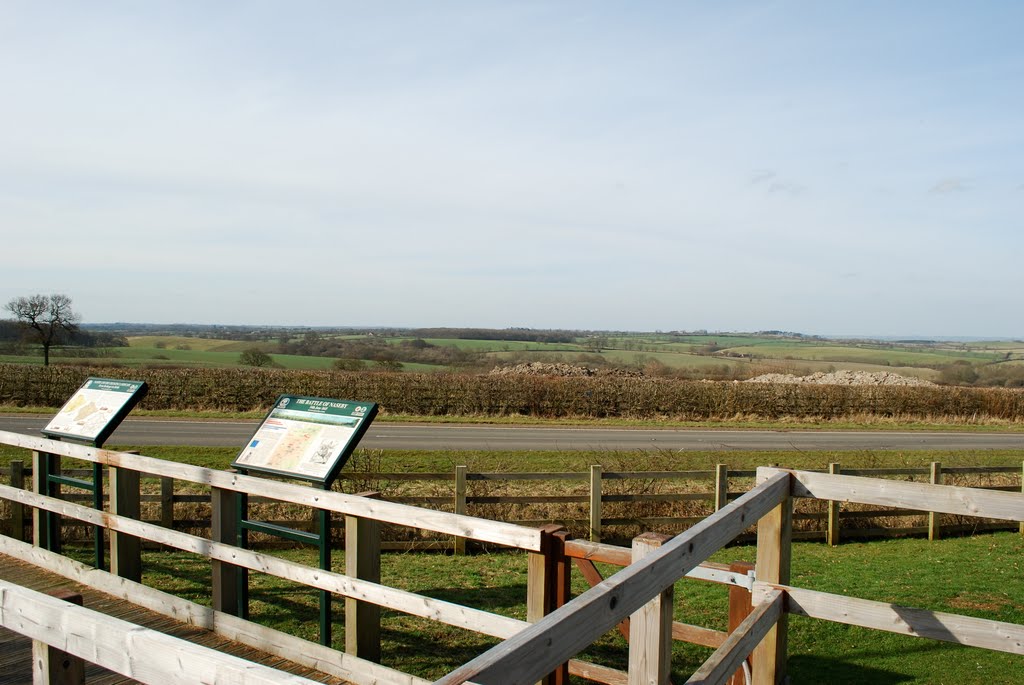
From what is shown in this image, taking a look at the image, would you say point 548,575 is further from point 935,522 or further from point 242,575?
point 935,522

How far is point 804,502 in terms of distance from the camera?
14102 millimetres

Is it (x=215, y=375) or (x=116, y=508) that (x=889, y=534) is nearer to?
(x=116, y=508)

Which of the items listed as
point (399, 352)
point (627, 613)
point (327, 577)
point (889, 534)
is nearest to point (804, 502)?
point (889, 534)

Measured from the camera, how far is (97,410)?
294 inches

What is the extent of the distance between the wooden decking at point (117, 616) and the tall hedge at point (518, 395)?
25593 mm

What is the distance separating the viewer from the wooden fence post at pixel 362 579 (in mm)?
4926

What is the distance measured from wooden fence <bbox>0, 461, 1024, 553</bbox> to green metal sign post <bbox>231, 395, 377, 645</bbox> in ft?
14.1

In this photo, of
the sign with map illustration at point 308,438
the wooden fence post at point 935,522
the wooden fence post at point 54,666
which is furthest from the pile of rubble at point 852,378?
the wooden fence post at point 54,666

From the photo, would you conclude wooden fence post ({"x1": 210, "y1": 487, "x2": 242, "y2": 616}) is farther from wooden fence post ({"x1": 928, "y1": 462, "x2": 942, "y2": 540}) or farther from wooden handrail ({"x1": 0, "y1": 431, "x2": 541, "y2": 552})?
wooden fence post ({"x1": 928, "y1": 462, "x2": 942, "y2": 540})

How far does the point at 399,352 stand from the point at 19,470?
2152 inches

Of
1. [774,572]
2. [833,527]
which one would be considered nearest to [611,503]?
[833,527]

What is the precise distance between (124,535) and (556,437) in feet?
65.0

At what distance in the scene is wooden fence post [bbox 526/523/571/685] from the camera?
448cm

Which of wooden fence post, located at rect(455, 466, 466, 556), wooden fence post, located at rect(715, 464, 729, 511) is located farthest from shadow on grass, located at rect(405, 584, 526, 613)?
wooden fence post, located at rect(715, 464, 729, 511)
